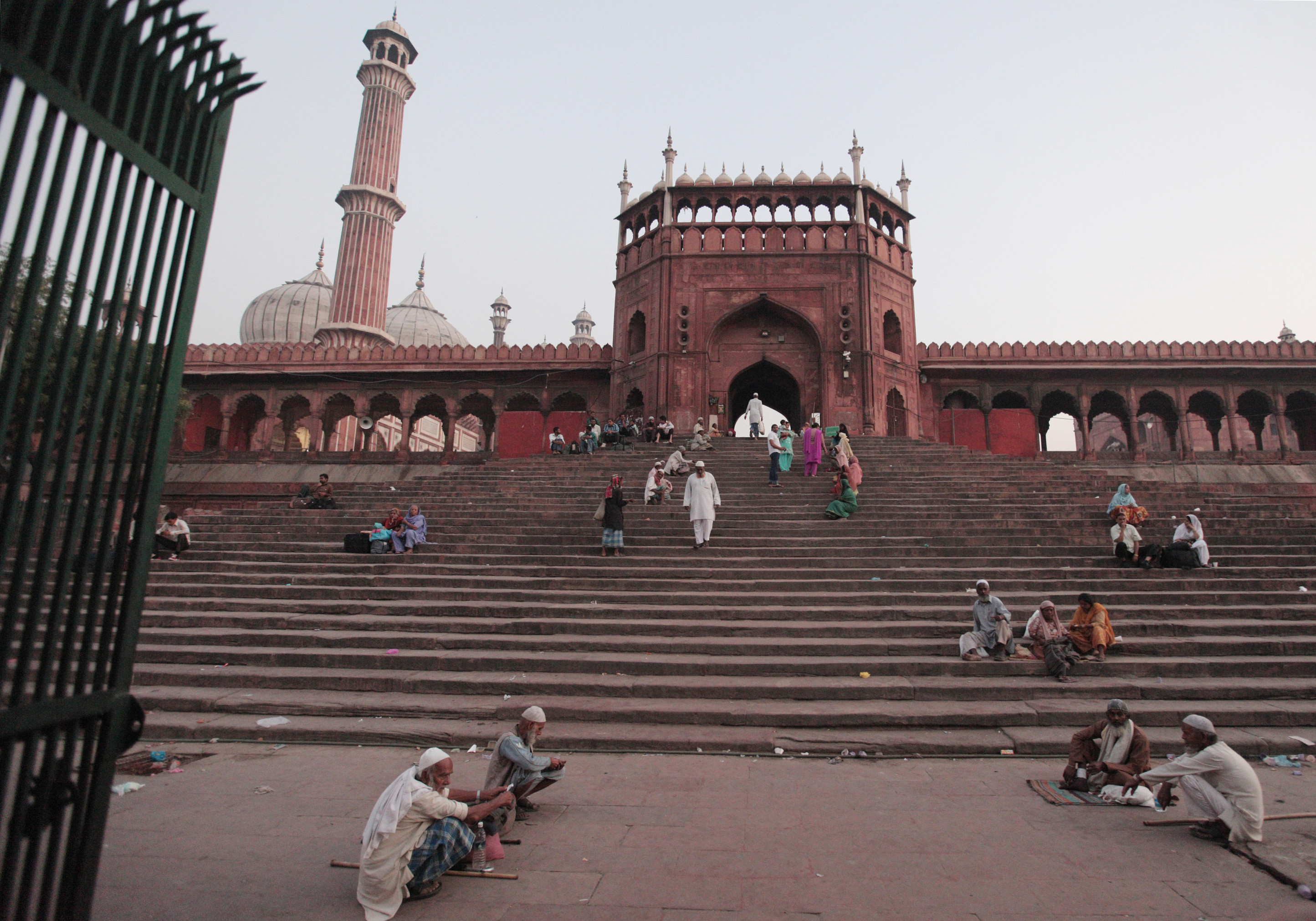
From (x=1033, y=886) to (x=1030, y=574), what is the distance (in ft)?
21.5

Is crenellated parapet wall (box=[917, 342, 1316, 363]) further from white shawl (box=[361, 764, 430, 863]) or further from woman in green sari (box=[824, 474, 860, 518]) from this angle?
white shawl (box=[361, 764, 430, 863])

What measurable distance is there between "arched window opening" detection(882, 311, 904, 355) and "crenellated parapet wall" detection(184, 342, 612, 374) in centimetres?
828

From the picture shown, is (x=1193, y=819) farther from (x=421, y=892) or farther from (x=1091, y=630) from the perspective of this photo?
(x=421, y=892)

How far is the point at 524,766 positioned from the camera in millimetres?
Answer: 3951

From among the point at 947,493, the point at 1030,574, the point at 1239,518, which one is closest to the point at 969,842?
the point at 1030,574

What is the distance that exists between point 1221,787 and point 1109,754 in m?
0.73

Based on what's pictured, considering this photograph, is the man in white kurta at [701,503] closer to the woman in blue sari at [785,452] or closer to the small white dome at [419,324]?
the woman in blue sari at [785,452]

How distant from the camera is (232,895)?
311cm

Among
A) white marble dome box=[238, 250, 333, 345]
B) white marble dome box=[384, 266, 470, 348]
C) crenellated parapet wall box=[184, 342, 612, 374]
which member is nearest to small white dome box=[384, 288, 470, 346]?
white marble dome box=[384, 266, 470, 348]

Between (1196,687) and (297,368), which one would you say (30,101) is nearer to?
(1196,687)

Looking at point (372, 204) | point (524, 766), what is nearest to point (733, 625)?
point (524, 766)

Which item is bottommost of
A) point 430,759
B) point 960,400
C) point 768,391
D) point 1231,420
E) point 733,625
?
point 430,759

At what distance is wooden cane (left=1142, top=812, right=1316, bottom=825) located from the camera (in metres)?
3.79

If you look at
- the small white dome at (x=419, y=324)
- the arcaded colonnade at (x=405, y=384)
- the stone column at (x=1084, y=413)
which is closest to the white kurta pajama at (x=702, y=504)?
the arcaded colonnade at (x=405, y=384)
